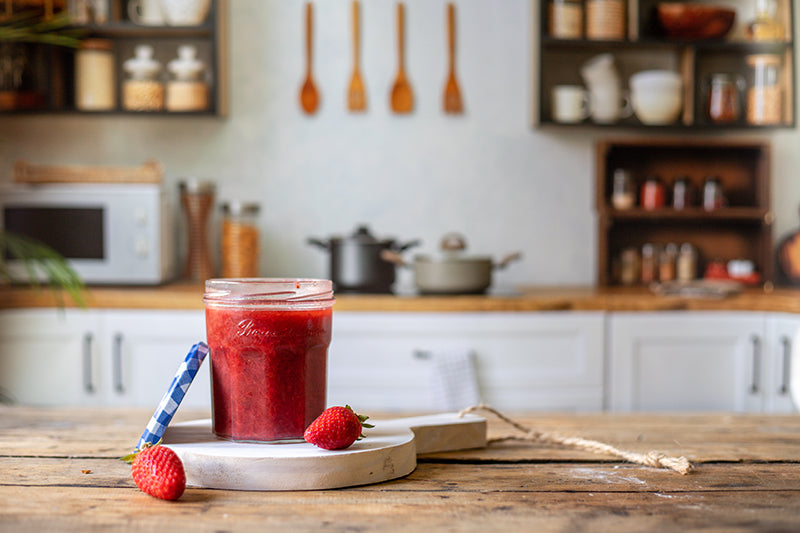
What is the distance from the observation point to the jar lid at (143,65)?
2875 mm

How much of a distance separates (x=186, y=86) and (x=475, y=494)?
8.08ft

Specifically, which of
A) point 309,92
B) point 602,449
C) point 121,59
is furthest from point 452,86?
point 602,449

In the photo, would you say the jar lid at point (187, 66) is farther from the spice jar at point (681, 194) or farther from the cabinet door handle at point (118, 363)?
the spice jar at point (681, 194)

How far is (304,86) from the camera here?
313cm

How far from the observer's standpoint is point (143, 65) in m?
A: 2.88

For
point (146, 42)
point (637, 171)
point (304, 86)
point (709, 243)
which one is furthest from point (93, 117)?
point (709, 243)

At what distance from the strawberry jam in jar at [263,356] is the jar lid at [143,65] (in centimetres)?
227

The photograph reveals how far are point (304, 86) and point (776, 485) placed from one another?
8.57ft

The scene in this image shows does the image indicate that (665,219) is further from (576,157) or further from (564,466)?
(564,466)

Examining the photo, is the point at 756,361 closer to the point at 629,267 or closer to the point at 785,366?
the point at 785,366

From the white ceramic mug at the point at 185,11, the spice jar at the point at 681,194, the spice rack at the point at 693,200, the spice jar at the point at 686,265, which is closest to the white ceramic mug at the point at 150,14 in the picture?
the white ceramic mug at the point at 185,11

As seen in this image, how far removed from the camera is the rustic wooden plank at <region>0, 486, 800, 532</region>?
2.18ft

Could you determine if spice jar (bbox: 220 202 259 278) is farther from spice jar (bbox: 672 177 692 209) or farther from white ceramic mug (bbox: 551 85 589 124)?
spice jar (bbox: 672 177 692 209)

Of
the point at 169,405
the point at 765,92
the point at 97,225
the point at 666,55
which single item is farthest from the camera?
the point at 666,55
